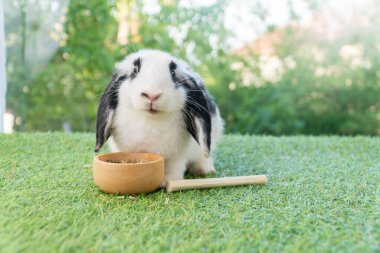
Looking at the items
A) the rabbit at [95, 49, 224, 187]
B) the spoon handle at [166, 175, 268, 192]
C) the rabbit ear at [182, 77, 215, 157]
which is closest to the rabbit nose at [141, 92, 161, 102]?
the rabbit at [95, 49, 224, 187]

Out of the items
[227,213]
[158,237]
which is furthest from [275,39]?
[158,237]

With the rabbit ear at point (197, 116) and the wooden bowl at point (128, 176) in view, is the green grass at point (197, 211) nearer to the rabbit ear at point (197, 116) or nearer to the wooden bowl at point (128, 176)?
the wooden bowl at point (128, 176)

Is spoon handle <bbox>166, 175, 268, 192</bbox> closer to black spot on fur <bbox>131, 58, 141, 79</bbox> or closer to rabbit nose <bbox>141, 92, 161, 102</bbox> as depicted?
rabbit nose <bbox>141, 92, 161, 102</bbox>

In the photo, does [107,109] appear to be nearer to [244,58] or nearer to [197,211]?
[197,211]

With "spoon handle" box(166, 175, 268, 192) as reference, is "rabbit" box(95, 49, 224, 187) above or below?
above

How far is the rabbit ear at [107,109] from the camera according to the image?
1673 millimetres

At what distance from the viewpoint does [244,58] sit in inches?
168

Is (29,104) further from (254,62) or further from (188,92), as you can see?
(188,92)

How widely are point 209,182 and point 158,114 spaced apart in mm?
356

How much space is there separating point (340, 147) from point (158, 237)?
6.32ft

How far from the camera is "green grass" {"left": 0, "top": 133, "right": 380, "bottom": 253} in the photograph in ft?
3.52

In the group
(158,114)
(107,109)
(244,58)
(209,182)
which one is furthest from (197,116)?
(244,58)

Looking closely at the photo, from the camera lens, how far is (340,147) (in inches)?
105

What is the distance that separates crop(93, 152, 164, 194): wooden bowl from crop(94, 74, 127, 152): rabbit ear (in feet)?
0.58
